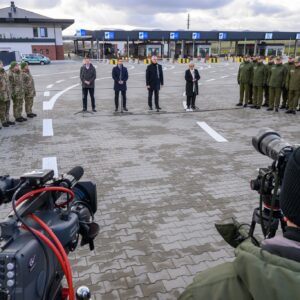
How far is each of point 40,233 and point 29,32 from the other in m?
54.8

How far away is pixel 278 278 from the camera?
1.04 meters

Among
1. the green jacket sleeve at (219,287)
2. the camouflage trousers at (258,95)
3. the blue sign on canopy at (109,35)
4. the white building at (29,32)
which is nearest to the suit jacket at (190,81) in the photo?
the camouflage trousers at (258,95)

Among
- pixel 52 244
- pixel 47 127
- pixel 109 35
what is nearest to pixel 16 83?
pixel 47 127

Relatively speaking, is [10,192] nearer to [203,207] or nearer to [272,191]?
[272,191]

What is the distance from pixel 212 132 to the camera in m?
9.71

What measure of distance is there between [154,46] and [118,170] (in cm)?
4524

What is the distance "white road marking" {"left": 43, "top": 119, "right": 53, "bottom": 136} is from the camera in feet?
31.2

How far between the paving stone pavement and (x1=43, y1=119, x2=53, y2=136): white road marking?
0.14 metres

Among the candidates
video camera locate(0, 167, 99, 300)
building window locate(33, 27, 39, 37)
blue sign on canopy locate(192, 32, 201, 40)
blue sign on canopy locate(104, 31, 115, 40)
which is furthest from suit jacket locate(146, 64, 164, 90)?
building window locate(33, 27, 39, 37)

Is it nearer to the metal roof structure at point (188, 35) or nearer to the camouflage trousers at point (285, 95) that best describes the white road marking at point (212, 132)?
the camouflage trousers at point (285, 95)

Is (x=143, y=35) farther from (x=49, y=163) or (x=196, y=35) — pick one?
(x=49, y=163)

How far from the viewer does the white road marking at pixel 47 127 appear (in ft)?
31.2

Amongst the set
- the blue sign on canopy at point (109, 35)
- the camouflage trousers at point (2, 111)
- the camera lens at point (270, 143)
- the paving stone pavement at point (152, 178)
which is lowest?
the paving stone pavement at point (152, 178)

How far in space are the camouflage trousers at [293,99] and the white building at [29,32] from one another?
1771 inches
